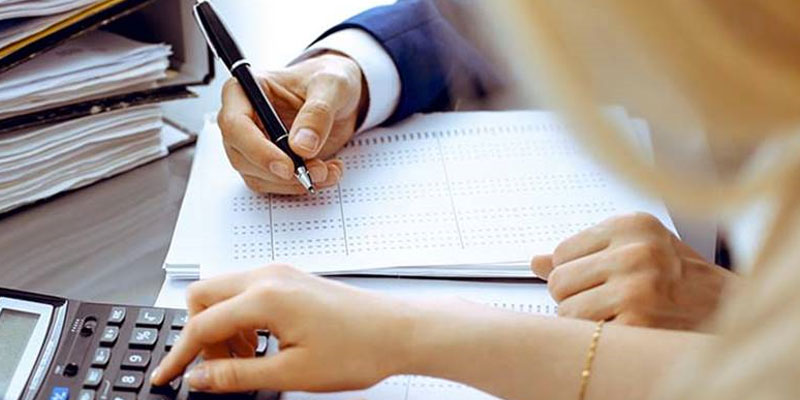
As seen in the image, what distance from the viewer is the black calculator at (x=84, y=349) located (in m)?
0.71

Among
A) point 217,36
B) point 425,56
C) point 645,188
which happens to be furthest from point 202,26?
point 645,188

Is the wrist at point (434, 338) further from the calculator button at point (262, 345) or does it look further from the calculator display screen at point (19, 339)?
the calculator display screen at point (19, 339)

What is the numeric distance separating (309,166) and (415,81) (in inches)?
7.5

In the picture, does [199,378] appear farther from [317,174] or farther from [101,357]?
[317,174]

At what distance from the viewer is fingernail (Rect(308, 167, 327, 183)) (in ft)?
3.09

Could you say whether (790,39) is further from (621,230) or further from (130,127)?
(130,127)

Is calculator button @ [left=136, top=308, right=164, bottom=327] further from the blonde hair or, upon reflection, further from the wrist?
the blonde hair

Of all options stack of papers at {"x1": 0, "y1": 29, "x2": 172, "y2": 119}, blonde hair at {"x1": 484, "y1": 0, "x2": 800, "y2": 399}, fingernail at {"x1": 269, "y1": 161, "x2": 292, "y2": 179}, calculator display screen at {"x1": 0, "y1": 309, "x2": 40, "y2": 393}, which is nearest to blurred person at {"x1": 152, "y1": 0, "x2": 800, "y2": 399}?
blonde hair at {"x1": 484, "y1": 0, "x2": 800, "y2": 399}

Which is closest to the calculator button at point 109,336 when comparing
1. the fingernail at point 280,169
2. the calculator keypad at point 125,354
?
the calculator keypad at point 125,354

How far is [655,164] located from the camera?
0.57m

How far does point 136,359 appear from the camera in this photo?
0.74 meters

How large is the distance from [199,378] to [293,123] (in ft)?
1.09

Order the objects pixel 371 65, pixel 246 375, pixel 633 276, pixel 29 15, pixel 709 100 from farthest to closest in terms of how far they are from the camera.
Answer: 1. pixel 371 65
2. pixel 29 15
3. pixel 633 276
4. pixel 246 375
5. pixel 709 100

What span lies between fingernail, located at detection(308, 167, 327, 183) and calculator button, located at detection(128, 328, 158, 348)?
23 cm
